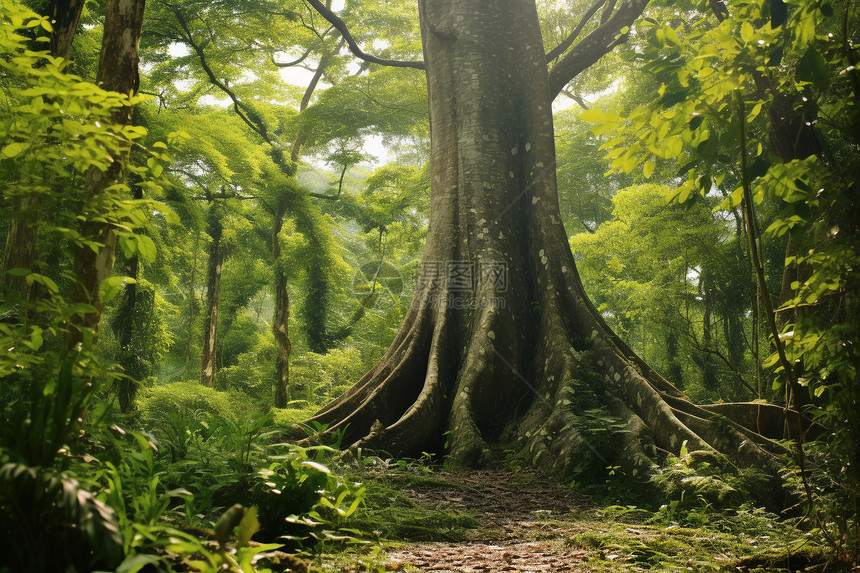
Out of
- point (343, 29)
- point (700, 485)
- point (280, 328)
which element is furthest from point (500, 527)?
point (280, 328)

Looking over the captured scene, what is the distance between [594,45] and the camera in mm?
7469

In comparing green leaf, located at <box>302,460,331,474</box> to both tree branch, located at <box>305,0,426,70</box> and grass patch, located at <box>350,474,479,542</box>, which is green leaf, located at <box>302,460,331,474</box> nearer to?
grass patch, located at <box>350,474,479,542</box>

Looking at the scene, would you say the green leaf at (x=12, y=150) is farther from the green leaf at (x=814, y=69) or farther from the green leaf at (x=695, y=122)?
the green leaf at (x=814, y=69)

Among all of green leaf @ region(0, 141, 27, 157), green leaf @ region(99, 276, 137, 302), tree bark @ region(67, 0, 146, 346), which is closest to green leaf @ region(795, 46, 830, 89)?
green leaf @ region(99, 276, 137, 302)

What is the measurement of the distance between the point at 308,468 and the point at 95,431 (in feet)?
2.84

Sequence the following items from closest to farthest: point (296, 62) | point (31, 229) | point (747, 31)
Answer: point (747, 31), point (31, 229), point (296, 62)

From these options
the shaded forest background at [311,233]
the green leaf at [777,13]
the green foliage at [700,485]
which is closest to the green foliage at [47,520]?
the shaded forest background at [311,233]

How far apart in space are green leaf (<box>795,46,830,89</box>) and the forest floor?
1.76 meters

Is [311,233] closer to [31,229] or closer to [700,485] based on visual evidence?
[31,229]

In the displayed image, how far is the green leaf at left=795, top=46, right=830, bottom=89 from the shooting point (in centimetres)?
187

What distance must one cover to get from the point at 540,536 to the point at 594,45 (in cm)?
649

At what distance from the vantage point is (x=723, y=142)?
7.32ft

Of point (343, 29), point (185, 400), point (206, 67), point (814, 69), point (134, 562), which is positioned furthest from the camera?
point (206, 67)

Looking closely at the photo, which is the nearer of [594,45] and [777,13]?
[777,13]
